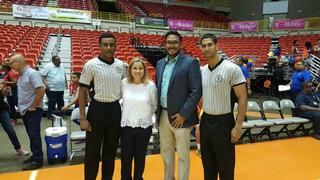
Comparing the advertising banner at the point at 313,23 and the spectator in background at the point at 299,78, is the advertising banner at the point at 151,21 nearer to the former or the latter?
the advertising banner at the point at 313,23

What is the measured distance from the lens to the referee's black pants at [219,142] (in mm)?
2436

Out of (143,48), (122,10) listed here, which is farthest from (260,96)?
(122,10)

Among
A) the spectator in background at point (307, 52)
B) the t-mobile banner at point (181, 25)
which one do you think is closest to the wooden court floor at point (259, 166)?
the spectator in background at point (307, 52)

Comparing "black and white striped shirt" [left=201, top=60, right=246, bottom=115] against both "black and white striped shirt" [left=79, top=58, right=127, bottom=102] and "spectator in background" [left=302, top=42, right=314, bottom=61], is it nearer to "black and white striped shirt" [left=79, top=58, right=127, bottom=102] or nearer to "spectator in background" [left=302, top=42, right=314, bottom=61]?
"black and white striped shirt" [left=79, top=58, right=127, bottom=102]

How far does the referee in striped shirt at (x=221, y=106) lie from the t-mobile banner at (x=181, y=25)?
1695 cm

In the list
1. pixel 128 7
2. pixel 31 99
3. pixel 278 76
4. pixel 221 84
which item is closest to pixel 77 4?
pixel 128 7

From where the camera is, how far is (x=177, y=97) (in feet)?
8.55

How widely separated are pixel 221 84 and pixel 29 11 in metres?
15.2

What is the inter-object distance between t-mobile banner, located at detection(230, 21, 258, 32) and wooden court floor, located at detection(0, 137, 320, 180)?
15.8 m

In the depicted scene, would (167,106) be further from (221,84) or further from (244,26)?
(244,26)

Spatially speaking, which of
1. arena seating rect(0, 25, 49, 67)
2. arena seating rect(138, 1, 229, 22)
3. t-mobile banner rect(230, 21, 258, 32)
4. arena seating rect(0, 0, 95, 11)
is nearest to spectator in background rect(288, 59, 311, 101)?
arena seating rect(0, 25, 49, 67)

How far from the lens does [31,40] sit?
10.5 metres

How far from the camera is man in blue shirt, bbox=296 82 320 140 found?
538 centimetres

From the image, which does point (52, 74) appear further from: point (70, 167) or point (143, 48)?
point (143, 48)
